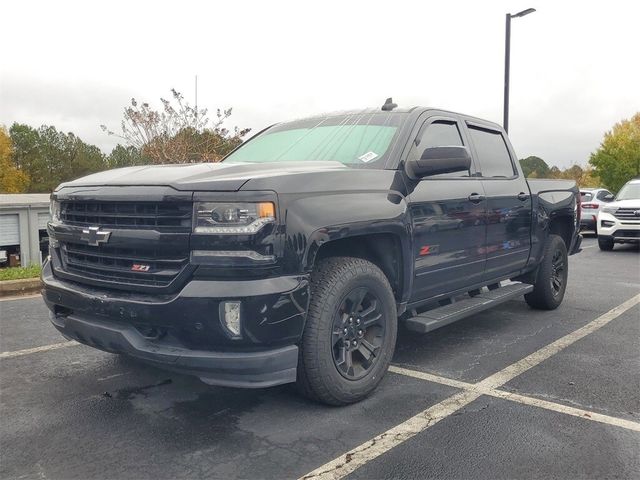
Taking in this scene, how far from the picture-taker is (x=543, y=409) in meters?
3.49

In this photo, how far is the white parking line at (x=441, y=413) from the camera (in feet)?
9.10

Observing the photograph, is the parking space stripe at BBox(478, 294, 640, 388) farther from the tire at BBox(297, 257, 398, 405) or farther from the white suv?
the white suv

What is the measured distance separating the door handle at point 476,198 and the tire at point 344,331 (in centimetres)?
127

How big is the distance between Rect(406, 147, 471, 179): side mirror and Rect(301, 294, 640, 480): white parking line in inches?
57.7

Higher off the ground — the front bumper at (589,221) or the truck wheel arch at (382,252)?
the truck wheel arch at (382,252)

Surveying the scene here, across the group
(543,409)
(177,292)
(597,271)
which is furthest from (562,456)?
(597,271)

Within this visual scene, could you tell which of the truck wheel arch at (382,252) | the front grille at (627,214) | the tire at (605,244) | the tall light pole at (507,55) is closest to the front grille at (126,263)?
the truck wheel arch at (382,252)

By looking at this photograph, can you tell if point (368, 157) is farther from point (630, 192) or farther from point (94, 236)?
point (630, 192)

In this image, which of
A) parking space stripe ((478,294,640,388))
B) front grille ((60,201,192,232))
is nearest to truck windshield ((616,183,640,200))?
parking space stripe ((478,294,640,388))

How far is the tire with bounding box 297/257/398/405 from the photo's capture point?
3.23 m

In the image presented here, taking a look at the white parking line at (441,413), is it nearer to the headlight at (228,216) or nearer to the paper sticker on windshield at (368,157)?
the headlight at (228,216)

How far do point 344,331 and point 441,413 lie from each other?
2.48 feet

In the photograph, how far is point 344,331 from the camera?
136 inches

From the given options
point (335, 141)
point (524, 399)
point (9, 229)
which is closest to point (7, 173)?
point (9, 229)
